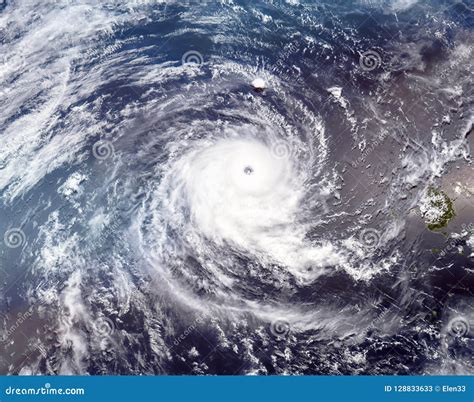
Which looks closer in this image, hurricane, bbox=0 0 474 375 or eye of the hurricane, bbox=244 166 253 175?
hurricane, bbox=0 0 474 375

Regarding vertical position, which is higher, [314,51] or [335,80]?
[314,51]

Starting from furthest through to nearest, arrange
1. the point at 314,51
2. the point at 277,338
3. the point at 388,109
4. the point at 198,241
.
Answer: the point at 314,51, the point at 388,109, the point at 198,241, the point at 277,338

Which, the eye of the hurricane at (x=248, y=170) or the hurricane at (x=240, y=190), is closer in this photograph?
the hurricane at (x=240, y=190)

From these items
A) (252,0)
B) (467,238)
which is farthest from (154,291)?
(252,0)

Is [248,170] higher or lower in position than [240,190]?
higher

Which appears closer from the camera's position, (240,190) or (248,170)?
(240,190)

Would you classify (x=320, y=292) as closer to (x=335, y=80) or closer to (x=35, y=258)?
(x=335, y=80)

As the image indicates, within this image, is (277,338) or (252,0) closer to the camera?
(277,338)

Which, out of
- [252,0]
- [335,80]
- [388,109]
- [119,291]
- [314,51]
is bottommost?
[119,291]
